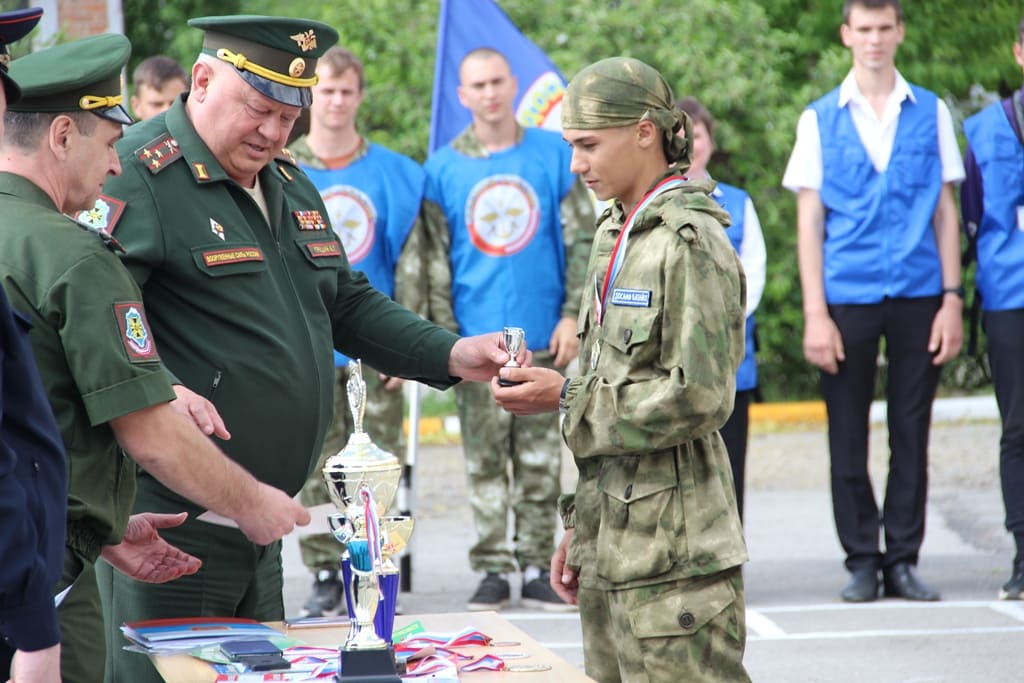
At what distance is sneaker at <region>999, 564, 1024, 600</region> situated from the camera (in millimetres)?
7018

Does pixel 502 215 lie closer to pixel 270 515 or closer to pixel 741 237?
pixel 741 237

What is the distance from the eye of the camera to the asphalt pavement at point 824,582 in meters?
6.08

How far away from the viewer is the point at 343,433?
732cm

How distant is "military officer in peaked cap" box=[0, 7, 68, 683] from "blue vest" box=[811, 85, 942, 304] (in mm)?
4908

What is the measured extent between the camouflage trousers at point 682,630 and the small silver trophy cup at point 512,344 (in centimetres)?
61

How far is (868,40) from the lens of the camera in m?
7.12

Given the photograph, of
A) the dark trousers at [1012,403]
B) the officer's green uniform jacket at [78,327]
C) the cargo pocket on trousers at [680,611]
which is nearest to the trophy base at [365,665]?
the officer's green uniform jacket at [78,327]

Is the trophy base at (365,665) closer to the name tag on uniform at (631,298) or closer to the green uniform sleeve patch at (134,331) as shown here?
the green uniform sleeve patch at (134,331)

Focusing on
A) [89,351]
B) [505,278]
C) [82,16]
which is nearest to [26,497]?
[89,351]

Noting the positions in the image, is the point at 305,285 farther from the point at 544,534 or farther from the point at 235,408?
the point at 544,534

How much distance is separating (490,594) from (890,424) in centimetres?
209

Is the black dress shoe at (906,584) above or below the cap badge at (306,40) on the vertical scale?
below

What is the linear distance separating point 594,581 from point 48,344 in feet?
4.87

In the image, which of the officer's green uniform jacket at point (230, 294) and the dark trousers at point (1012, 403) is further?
the dark trousers at point (1012, 403)
